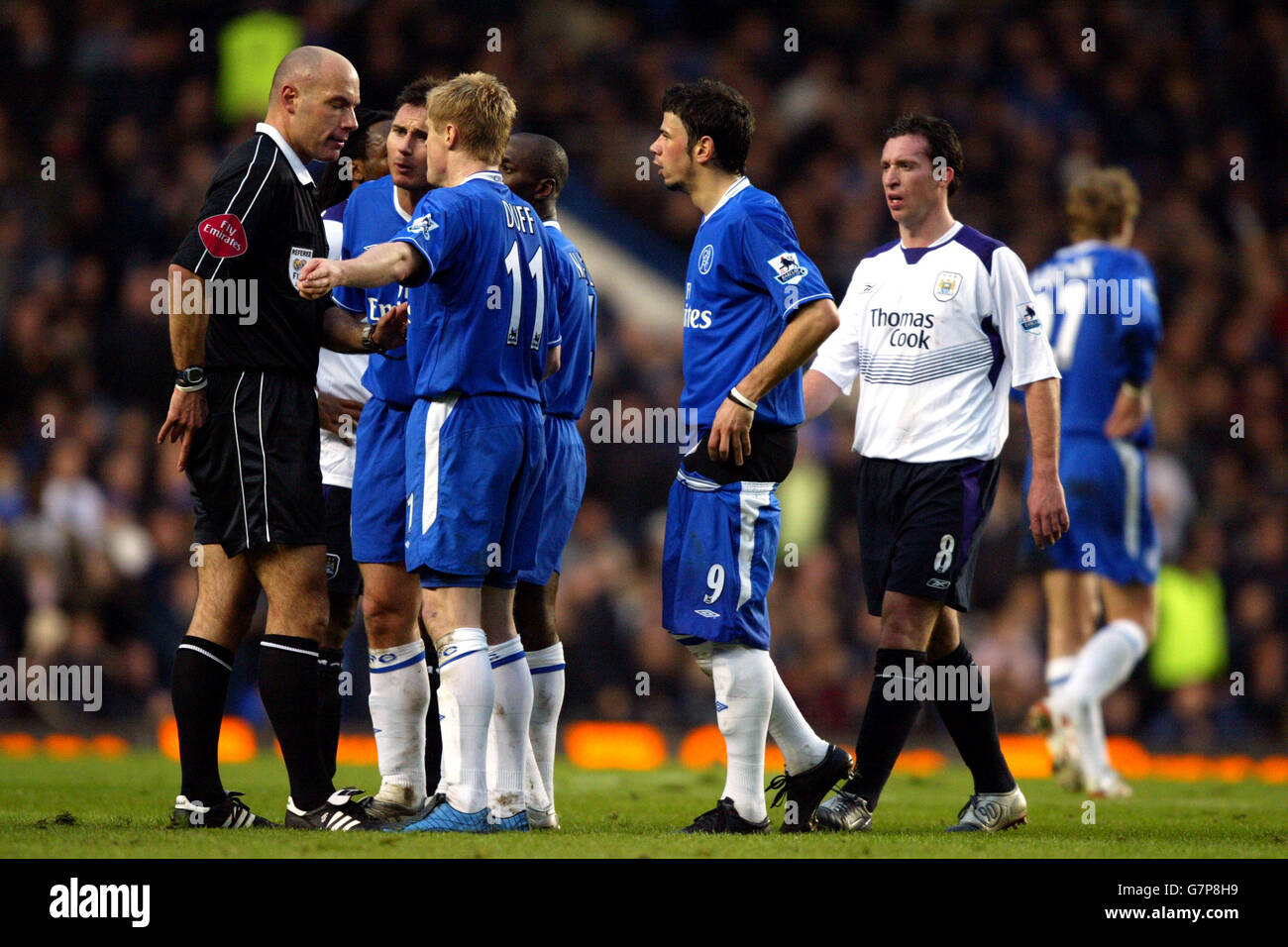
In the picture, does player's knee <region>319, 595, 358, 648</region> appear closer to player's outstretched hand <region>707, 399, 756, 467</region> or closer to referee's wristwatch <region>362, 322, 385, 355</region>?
referee's wristwatch <region>362, 322, 385, 355</region>

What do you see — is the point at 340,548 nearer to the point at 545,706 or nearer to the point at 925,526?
the point at 545,706

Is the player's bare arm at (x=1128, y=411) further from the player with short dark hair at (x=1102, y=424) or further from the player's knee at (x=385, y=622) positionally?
the player's knee at (x=385, y=622)

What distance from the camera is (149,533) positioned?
12.7 m

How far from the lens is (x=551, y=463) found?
645 centimetres

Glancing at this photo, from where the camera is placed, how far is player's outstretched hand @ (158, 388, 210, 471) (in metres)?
5.80

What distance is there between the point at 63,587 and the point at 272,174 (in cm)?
712

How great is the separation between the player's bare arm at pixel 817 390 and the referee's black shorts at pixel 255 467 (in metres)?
2.17

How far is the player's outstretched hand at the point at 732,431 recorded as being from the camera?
5.73 m

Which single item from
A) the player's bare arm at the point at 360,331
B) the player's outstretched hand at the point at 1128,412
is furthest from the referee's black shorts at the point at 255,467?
the player's outstretched hand at the point at 1128,412

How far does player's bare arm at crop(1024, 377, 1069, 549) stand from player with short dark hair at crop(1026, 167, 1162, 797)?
285 centimetres

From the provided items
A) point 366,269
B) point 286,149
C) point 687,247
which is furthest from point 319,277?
point 687,247

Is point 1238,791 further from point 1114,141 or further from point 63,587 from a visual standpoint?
point 1114,141

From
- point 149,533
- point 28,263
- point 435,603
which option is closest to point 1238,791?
point 435,603

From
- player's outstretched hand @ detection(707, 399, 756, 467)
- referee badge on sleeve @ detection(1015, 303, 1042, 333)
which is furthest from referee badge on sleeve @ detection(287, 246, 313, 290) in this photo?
referee badge on sleeve @ detection(1015, 303, 1042, 333)
